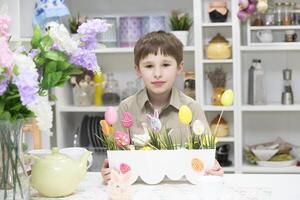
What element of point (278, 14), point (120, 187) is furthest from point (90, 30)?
point (278, 14)

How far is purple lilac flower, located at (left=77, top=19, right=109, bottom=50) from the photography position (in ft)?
4.11

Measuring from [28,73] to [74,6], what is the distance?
2.61 metres

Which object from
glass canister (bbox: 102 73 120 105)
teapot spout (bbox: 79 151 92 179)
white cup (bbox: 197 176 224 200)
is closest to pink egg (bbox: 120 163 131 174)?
teapot spout (bbox: 79 151 92 179)

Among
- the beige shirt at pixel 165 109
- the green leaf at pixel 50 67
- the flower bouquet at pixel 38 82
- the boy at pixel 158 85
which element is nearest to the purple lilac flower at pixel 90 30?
the flower bouquet at pixel 38 82

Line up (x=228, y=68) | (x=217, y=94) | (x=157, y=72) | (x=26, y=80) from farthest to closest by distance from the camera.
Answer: (x=228, y=68) < (x=217, y=94) < (x=157, y=72) < (x=26, y=80)

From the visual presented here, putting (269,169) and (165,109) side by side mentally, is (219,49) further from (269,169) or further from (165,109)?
(165,109)

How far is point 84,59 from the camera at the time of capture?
1.26 meters

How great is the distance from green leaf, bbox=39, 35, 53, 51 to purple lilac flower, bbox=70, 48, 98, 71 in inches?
2.6

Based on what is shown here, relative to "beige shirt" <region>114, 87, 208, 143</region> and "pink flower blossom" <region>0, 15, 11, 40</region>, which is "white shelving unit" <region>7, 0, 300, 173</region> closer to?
"beige shirt" <region>114, 87, 208, 143</region>

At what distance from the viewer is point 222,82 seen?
3297mm

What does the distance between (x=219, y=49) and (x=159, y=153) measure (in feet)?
6.04

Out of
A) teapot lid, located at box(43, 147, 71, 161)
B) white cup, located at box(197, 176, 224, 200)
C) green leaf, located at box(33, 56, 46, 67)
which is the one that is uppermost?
green leaf, located at box(33, 56, 46, 67)

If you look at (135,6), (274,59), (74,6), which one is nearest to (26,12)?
(74,6)

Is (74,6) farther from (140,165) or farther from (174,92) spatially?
(140,165)
